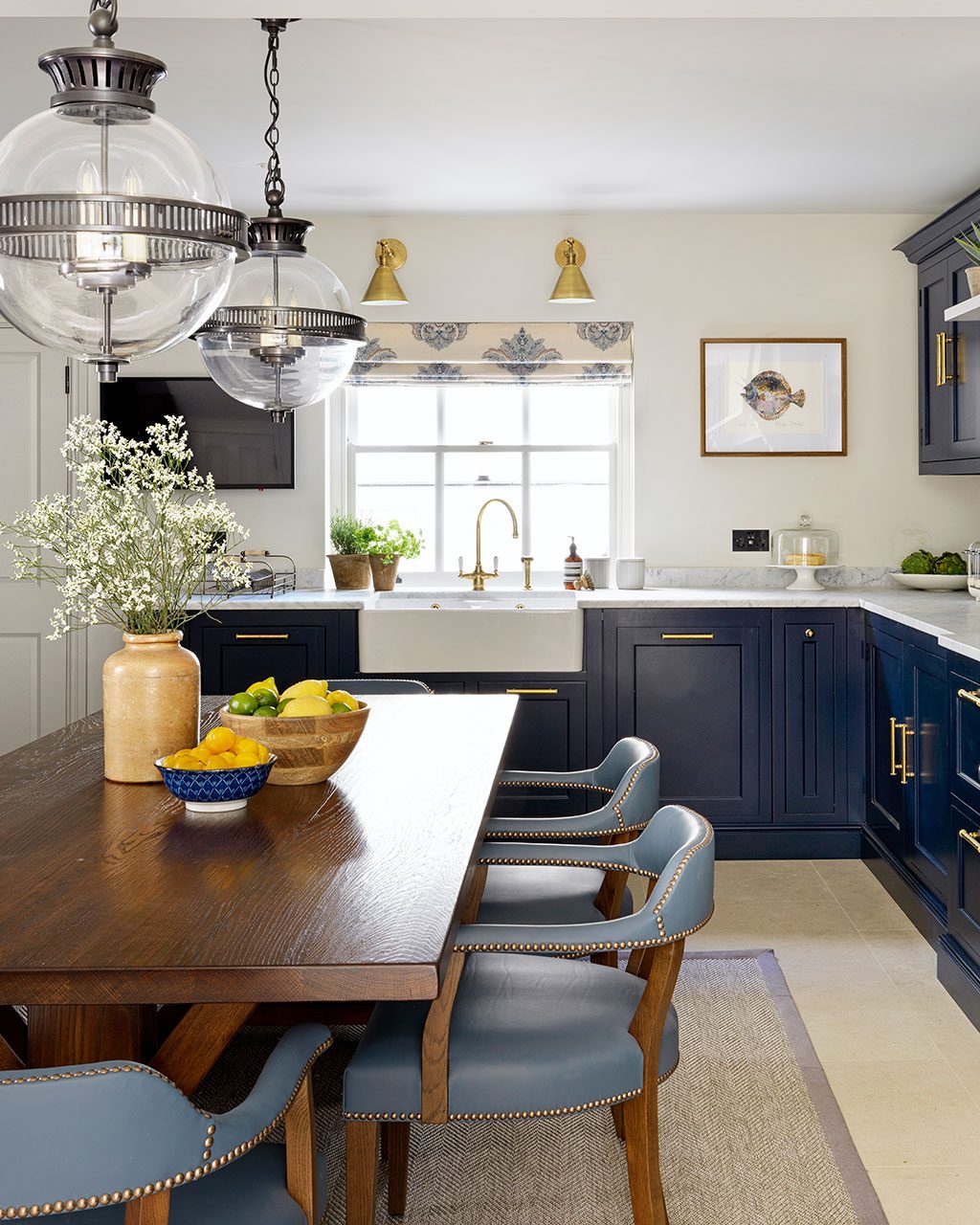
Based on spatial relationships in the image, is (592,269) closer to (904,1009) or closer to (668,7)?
(668,7)

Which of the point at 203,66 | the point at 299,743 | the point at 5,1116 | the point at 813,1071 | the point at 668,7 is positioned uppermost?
the point at 203,66

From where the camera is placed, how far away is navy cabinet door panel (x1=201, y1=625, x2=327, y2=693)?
4594mm

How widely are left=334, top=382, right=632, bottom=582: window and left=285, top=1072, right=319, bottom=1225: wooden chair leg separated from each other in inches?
155

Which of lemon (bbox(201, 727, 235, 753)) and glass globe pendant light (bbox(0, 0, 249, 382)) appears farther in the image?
lemon (bbox(201, 727, 235, 753))

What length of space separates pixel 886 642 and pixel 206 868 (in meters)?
3.00

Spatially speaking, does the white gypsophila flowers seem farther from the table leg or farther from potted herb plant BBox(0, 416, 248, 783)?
the table leg

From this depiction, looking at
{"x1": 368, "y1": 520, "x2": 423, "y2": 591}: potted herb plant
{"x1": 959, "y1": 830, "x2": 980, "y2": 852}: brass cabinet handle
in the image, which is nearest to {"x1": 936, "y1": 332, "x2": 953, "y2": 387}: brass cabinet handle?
{"x1": 959, "y1": 830, "x2": 980, "y2": 852}: brass cabinet handle

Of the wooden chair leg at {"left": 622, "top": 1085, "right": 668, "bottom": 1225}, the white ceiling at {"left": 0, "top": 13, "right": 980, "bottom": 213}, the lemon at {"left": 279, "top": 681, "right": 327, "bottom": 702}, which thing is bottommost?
the wooden chair leg at {"left": 622, "top": 1085, "right": 668, "bottom": 1225}

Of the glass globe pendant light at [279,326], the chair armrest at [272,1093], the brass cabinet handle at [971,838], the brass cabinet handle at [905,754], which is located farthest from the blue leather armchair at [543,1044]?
the brass cabinet handle at [905,754]

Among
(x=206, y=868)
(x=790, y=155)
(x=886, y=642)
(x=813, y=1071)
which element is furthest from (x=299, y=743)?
(x=790, y=155)

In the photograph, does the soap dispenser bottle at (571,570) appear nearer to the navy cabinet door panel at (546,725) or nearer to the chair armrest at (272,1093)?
the navy cabinet door panel at (546,725)

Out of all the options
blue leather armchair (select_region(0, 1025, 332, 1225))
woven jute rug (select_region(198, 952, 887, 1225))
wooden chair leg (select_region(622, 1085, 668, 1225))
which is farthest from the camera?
woven jute rug (select_region(198, 952, 887, 1225))

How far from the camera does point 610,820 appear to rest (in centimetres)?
248

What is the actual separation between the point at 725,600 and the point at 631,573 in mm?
566
